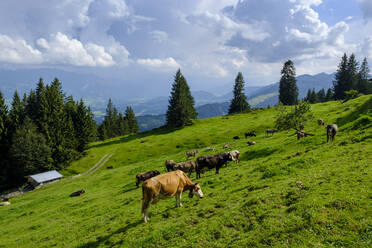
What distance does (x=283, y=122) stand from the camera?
32.1 m

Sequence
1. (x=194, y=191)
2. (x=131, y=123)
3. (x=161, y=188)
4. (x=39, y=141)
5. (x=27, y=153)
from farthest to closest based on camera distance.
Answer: (x=131, y=123) → (x=39, y=141) → (x=27, y=153) → (x=194, y=191) → (x=161, y=188)

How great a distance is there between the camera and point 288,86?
97.4 metres

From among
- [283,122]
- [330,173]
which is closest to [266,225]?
[330,173]

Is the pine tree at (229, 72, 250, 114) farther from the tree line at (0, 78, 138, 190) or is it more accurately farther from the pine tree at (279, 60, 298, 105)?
the tree line at (0, 78, 138, 190)

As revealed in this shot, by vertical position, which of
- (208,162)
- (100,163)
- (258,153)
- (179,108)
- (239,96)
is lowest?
(100,163)

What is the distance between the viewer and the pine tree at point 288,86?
9712 cm

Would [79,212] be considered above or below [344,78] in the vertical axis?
→ below

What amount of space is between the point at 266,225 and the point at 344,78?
119212 millimetres

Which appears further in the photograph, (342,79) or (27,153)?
(342,79)

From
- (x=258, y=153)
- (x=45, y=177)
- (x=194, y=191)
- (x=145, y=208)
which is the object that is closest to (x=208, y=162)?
(x=194, y=191)

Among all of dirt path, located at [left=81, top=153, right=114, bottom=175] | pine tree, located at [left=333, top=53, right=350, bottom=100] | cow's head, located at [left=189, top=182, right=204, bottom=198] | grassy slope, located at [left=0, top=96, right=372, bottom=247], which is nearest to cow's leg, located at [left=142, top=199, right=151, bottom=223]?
grassy slope, located at [left=0, top=96, right=372, bottom=247]

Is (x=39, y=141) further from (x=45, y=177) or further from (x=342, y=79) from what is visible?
(x=342, y=79)

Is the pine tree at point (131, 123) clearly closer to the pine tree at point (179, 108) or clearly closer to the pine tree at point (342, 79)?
the pine tree at point (179, 108)

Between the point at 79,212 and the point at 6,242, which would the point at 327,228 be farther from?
the point at 6,242
